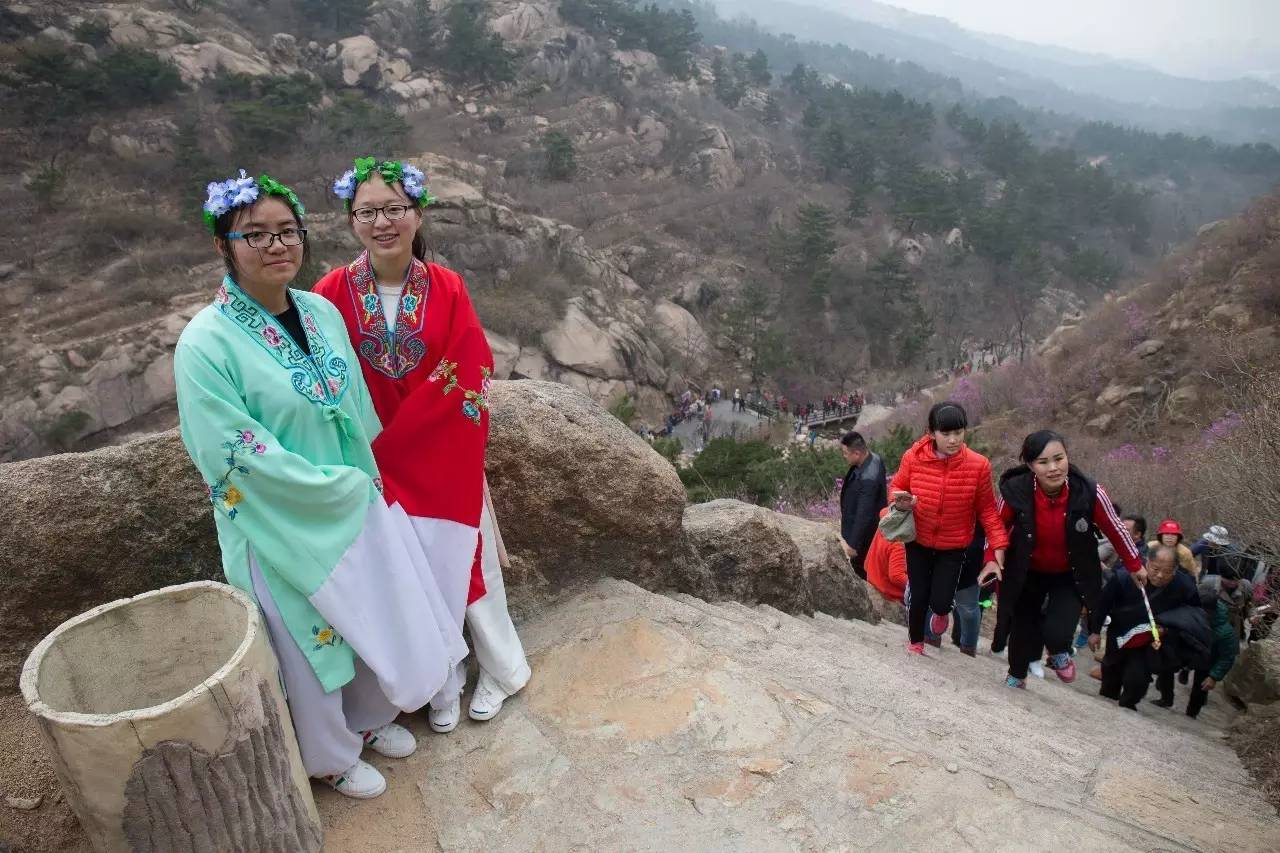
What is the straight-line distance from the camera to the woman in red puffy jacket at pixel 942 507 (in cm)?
310

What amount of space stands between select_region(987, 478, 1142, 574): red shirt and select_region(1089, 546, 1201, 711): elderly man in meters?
0.55

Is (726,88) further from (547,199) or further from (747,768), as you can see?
(747,768)

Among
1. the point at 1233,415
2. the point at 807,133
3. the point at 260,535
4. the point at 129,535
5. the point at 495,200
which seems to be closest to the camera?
the point at 260,535

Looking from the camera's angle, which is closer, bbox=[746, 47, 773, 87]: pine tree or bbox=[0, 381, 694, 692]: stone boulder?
bbox=[0, 381, 694, 692]: stone boulder

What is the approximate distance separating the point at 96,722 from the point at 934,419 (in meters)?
2.91

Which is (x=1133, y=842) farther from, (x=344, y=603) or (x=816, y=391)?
(x=816, y=391)

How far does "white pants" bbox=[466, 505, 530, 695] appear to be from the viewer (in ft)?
6.91

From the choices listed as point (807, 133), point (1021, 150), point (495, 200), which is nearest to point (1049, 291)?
point (1021, 150)

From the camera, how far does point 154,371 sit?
672 inches

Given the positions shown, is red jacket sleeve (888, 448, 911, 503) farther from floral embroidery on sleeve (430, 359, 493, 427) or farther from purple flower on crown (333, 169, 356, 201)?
purple flower on crown (333, 169, 356, 201)

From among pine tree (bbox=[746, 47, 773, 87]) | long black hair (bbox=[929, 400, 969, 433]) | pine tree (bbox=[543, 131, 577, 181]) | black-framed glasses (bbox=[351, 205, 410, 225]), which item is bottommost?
pine tree (bbox=[543, 131, 577, 181])

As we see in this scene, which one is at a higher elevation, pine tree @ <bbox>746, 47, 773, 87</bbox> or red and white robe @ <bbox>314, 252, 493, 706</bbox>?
pine tree @ <bbox>746, 47, 773, 87</bbox>

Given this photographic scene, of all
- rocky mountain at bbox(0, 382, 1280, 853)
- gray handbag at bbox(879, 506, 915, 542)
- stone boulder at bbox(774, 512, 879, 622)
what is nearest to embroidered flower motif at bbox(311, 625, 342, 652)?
rocky mountain at bbox(0, 382, 1280, 853)

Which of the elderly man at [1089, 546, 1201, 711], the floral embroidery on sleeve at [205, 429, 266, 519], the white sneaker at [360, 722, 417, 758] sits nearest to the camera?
the floral embroidery on sleeve at [205, 429, 266, 519]
